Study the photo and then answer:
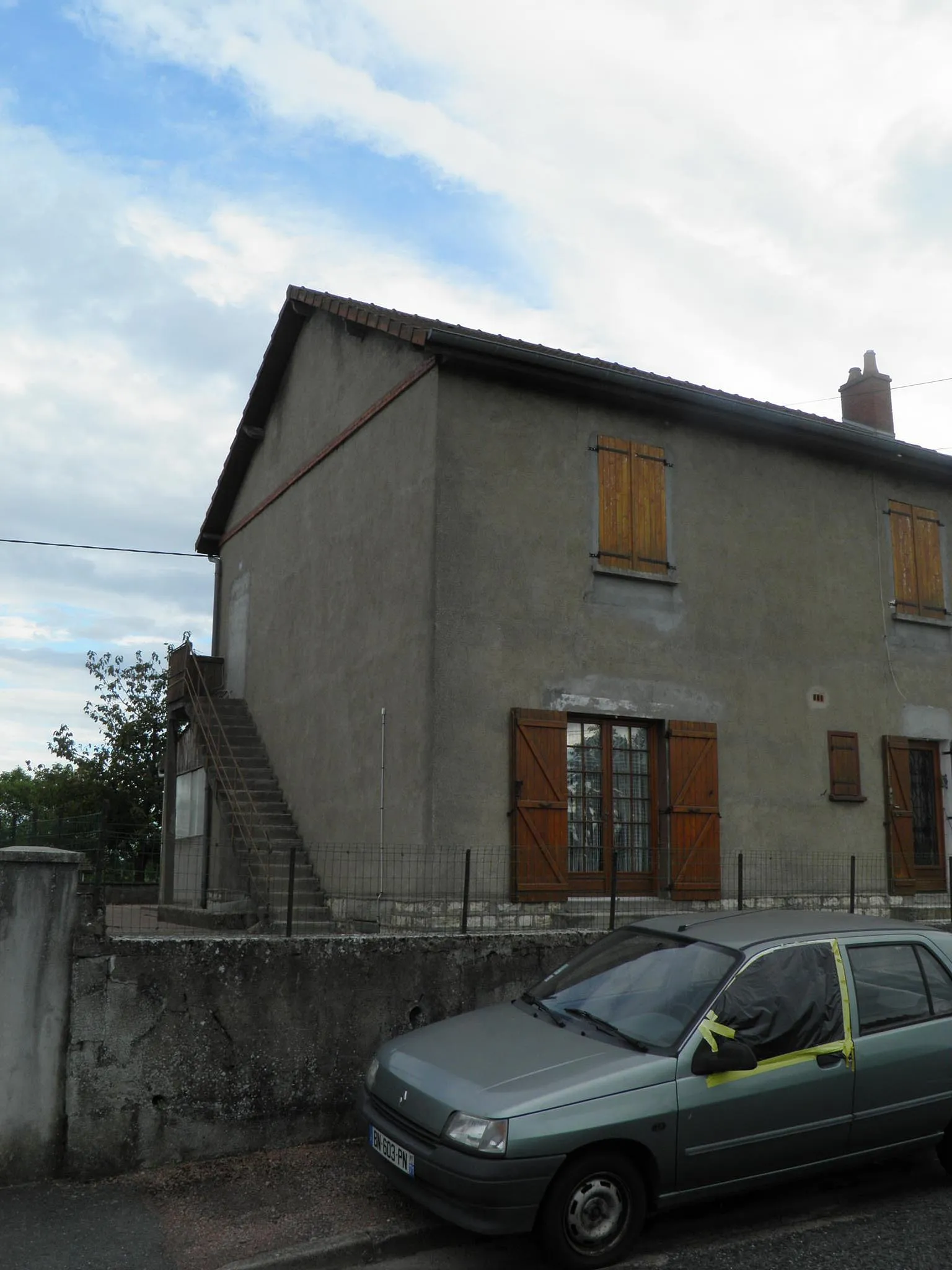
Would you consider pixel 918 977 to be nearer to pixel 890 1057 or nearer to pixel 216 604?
pixel 890 1057

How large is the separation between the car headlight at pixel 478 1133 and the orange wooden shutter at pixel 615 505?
7698mm

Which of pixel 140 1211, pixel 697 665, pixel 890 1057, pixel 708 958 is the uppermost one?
pixel 697 665

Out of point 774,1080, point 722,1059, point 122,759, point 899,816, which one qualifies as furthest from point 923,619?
point 122,759

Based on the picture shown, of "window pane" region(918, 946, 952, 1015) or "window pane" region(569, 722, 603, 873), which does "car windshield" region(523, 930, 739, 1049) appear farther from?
"window pane" region(569, 722, 603, 873)

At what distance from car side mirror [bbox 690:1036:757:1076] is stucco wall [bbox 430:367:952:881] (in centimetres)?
551

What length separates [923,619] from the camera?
14242mm

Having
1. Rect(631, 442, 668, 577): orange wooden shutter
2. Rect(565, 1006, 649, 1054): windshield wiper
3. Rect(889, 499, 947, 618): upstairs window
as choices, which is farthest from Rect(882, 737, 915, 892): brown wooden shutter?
Rect(565, 1006, 649, 1054): windshield wiper

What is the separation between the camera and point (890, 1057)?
19.2 ft

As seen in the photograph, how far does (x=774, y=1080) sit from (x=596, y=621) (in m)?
6.81

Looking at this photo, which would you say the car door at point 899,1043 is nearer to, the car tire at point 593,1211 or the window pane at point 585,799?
the car tire at point 593,1211

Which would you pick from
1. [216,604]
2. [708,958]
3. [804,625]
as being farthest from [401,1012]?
[216,604]

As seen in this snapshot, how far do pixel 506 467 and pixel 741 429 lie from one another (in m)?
3.36

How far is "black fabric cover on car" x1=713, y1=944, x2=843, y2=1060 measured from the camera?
18.3 ft

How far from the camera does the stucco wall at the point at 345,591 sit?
37.4 feet
